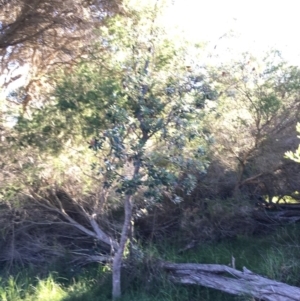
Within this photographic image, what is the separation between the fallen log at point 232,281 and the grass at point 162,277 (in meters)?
0.14

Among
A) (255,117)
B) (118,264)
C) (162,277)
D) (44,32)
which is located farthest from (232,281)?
(44,32)

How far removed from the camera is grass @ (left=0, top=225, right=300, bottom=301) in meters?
8.84

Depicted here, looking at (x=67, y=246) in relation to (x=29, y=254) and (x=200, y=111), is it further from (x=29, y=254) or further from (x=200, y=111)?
(x=200, y=111)

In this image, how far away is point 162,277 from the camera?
9203 mm

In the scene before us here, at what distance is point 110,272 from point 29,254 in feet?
7.43

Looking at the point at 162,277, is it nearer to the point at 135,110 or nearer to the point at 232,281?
the point at 232,281

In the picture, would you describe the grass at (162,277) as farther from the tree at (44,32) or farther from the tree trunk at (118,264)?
the tree at (44,32)

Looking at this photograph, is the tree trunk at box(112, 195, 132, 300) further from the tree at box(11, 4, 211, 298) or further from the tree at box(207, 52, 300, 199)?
the tree at box(207, 52, 300, 199)

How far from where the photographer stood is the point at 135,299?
8852mm

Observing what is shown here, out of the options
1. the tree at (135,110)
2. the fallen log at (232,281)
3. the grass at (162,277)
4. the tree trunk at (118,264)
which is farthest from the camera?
the tree trunk at (118,264)

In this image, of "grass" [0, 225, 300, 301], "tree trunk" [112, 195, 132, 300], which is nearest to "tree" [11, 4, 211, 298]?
"tree trunk" [112, 195, 132, 300]

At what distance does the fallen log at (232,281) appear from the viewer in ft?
25.6

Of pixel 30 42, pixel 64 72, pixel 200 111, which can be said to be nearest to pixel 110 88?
pixel 200 111

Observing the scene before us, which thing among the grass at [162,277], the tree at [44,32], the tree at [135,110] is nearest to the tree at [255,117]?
the grass at [162,277]
